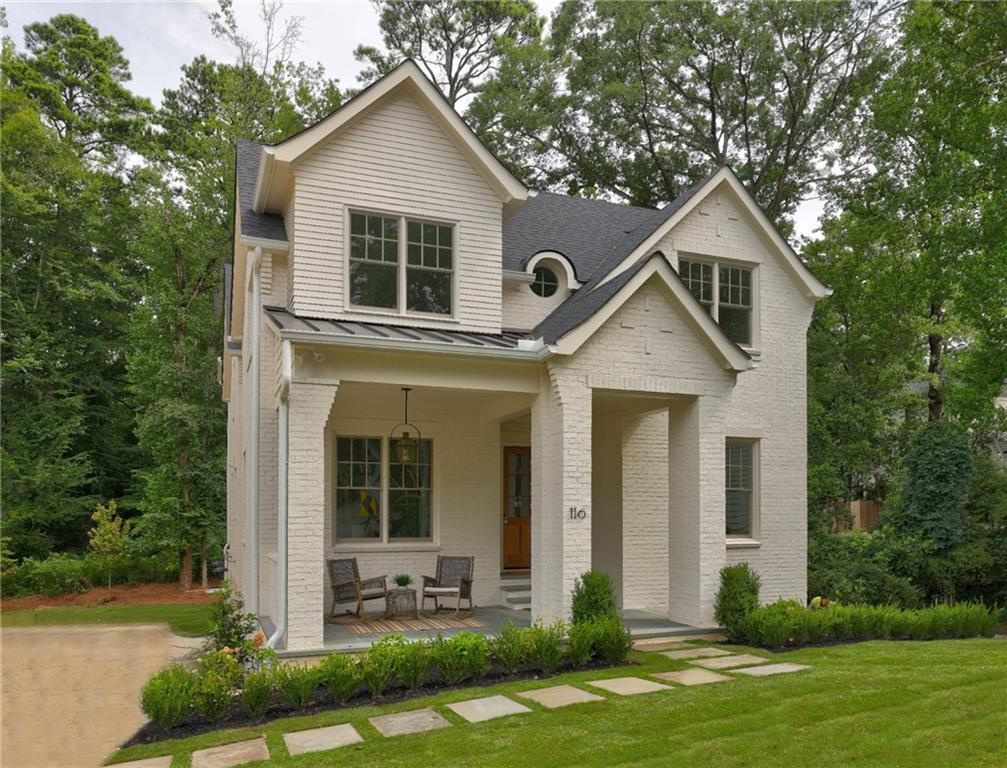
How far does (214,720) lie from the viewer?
7387 mm

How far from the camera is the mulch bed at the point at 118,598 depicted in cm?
1923

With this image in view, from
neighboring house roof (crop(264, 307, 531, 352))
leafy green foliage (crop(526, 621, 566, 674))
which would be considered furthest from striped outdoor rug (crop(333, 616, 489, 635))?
neighboring house roof (crop(264, 307, 531, 352))

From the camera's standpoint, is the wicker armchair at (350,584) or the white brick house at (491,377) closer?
the white brick house at (491,377)

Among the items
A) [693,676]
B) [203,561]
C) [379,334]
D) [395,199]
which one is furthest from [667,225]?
[203,561]

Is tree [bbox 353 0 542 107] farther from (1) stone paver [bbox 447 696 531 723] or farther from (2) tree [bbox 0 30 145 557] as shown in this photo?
(1) stone paver [bbox 447 696 531 723]

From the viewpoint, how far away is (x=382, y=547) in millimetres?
12094

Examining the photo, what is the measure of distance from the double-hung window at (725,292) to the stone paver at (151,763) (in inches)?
419

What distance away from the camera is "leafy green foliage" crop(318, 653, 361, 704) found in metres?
7.80

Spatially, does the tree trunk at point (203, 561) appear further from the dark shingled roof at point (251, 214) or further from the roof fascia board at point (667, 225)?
the roof fascia board at point (667, 225)

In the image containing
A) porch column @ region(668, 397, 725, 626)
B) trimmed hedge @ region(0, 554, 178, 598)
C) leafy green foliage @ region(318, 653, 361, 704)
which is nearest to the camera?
leafy green foliage @ region(318, 653, 361, 704)

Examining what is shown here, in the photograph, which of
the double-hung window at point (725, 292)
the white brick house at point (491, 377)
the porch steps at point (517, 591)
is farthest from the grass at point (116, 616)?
the double-hung window at point (725, 292)

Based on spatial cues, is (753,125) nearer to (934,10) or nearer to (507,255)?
(934,10)

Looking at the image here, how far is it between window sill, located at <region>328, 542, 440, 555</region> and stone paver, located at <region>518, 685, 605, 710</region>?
448 cm

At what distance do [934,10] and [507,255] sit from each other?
11.9m
